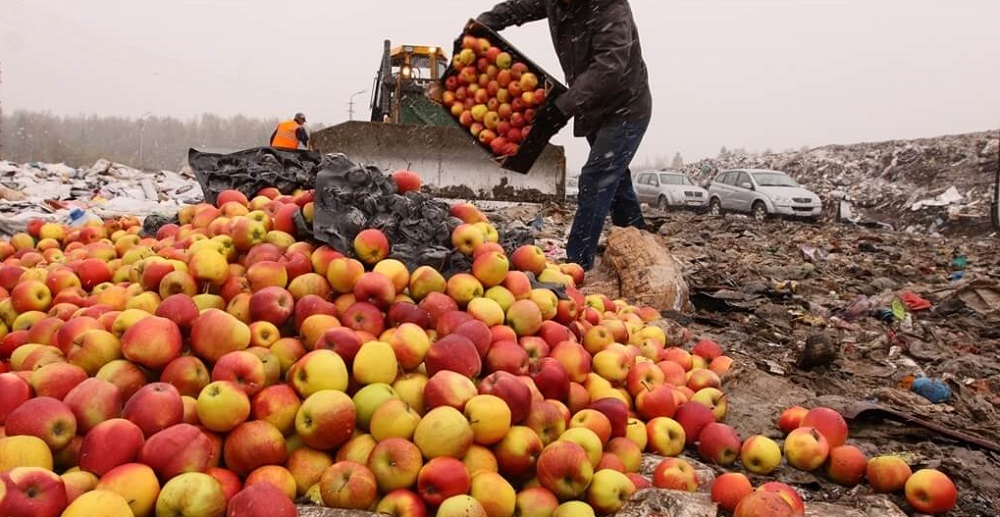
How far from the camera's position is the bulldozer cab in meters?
14.8

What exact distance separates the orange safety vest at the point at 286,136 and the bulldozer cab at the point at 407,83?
2184mm

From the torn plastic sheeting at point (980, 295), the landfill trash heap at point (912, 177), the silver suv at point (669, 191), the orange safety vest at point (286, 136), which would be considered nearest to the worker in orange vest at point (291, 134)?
the orange safety vest at point (286, 136)

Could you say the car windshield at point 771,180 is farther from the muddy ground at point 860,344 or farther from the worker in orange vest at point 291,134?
the worker in orange vest at point 291,134

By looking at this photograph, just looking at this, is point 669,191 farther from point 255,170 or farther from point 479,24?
point 255,170

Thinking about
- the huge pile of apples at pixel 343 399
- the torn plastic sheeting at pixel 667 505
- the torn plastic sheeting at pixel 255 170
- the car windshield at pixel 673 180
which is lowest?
the torn plastic sheeting at pixel 667 505

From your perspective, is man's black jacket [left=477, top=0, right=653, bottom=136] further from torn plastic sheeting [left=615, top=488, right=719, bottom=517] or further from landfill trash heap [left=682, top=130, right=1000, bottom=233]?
landfill trash heap [left=682, top=130, right=1000, bottom=233]

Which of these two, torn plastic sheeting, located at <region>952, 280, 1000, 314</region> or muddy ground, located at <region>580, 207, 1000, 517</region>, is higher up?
torn plastic sheeting, located at <region>952, 280, 1000, 314</region>

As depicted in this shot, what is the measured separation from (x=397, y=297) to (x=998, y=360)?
4.57m

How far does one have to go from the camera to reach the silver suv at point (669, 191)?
2336 cm

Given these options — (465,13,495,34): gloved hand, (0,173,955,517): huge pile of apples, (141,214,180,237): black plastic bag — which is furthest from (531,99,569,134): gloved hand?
(141,214,180,237): black plastic bag

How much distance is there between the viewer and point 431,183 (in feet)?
38.2

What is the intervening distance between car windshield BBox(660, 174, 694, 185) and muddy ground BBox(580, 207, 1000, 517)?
14.0 metres

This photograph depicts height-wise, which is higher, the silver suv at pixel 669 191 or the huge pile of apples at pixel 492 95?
the huge pile of apples at pixel 492 95

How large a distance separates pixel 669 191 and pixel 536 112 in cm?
1869
